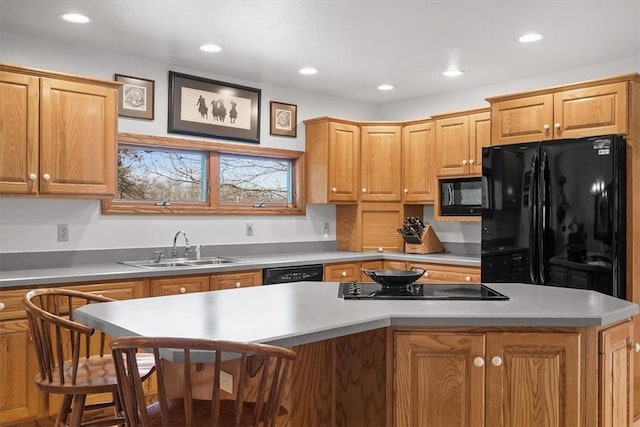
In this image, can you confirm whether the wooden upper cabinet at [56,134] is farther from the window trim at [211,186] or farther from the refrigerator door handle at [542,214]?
the refrigerator door handle at [542,214]

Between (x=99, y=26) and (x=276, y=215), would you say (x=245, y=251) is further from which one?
(x=99, y=26)

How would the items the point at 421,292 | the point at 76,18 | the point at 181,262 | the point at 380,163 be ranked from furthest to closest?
the point at 380,163 < the point at 181,262 < the point at 76,18 < the point at 421,292

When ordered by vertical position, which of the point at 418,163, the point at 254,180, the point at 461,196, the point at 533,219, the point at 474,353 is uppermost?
the point at 418,163

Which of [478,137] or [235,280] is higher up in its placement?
[478,137]

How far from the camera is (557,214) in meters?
3.59

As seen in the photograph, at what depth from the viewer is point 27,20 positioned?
337cm

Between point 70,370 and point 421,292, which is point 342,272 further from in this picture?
point 70,370

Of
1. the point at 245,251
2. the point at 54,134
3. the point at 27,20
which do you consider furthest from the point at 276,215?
the point at 27,20

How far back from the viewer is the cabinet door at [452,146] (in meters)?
4.71

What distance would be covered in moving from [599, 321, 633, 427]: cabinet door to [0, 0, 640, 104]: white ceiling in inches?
74.1

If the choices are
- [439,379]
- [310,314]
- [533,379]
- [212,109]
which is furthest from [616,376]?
[212,109]

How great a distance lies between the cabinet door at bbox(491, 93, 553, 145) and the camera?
3883mm

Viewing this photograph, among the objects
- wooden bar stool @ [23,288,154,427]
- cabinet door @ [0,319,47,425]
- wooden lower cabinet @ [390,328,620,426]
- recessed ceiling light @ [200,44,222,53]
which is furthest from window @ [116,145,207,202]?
wooden lower cabinet @ [390,328,620,426]

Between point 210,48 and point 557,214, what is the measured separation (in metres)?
2.67
